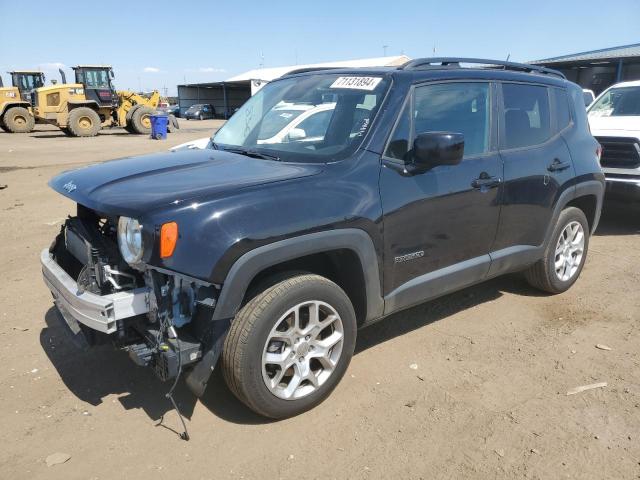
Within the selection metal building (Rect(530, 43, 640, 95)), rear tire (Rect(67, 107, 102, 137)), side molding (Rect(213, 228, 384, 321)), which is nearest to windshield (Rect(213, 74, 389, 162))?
side molding (Rect(213, 228, 384, 321))

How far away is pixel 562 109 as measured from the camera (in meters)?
4.45

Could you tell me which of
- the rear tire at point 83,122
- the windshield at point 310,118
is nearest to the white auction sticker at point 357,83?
the windshield at point 310,118

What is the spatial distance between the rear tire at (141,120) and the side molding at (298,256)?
75.4 feet

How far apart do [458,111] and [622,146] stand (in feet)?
14.8

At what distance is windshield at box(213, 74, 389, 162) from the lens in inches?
127

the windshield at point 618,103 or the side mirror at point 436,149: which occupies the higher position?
the windshield at point 618,103

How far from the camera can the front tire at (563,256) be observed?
4.48 m

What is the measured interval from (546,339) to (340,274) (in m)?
1.87

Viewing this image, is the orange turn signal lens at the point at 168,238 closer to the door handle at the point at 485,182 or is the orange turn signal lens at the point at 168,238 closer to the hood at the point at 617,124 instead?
the door handle at the point at 485,182

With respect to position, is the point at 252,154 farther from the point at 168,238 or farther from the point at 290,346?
the point at 290,346

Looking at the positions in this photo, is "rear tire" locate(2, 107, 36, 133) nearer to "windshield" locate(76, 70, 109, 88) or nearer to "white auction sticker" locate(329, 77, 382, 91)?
"windshield" locate(76, 70, 109, 88)

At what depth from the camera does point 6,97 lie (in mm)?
25031

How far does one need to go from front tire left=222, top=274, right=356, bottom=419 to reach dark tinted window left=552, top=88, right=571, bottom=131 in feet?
8.85

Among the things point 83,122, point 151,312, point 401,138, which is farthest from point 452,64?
point 83,122
